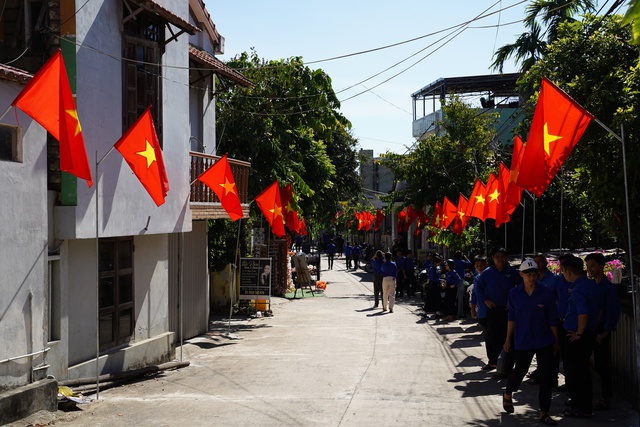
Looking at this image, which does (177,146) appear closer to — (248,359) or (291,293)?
(248,359)

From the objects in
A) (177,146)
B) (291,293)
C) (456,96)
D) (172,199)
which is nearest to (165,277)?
(172,199)

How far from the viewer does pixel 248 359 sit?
1541 centimetres

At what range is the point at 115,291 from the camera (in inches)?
539

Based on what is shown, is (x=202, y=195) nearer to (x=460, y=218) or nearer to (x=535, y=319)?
(x=460, y=218)

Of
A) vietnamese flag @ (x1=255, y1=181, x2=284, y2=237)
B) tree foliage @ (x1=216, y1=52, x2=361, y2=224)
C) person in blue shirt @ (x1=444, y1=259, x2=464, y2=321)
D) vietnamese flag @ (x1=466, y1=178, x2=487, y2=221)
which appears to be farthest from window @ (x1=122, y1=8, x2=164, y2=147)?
person in blue shirt @ (x1=444, y1=259, x2=464, y2=321)

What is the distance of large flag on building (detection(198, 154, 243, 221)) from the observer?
16.6 meters

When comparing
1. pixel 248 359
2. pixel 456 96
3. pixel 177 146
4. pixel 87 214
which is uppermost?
pixel 456 96

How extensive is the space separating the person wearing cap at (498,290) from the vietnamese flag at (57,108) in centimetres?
649

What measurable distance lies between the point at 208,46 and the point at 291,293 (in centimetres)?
1240

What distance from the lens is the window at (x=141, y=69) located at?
13523 mm

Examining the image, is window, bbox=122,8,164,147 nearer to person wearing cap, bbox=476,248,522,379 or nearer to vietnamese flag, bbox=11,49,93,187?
vietnamese flag, bbox=11,49,93,187

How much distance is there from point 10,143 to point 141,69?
14.9 feet

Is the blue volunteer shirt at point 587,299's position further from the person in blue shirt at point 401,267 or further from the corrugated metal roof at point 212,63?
the person in blue shirt at point 401,267

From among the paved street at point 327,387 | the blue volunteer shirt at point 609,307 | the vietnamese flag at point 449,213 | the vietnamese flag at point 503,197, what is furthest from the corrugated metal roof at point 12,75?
the vietnamese flag at point 449,213
